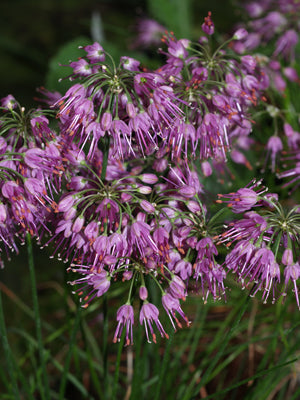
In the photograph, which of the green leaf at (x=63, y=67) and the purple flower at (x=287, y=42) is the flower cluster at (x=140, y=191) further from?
the purple flower at (x=287, y=42)

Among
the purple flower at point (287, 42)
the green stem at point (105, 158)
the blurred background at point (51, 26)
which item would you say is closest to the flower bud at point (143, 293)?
the green stem at point (105, 158)

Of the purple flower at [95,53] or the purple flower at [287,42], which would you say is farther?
the purple flower at [287,42]

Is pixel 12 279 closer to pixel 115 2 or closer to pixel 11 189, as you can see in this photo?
pixel 11 189

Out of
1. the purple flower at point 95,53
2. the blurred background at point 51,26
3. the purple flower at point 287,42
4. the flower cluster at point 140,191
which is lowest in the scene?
the flower cluster at point 140,191

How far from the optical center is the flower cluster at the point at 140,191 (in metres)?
0.65

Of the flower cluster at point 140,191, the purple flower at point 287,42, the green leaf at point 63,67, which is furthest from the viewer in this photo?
the purple flower at point 287,42

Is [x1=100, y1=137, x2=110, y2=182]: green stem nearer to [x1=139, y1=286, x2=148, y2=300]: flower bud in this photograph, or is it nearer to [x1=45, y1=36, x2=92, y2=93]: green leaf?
[x1=139, y1=286, x2=148, y2=300]: flower bud

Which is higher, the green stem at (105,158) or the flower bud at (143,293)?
the green stem at (105,158)

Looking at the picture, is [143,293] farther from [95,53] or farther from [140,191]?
[95,53]

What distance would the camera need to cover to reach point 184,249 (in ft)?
2.36

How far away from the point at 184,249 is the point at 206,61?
28cm

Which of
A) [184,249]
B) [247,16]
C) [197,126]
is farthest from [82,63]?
[247,16]

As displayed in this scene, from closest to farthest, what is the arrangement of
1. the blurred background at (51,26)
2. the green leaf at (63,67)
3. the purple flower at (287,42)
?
the green leaf at (63,67) → the purple flower at (287,42) → the blurred background at (51,26)

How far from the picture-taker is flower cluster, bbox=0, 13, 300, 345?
652mm
